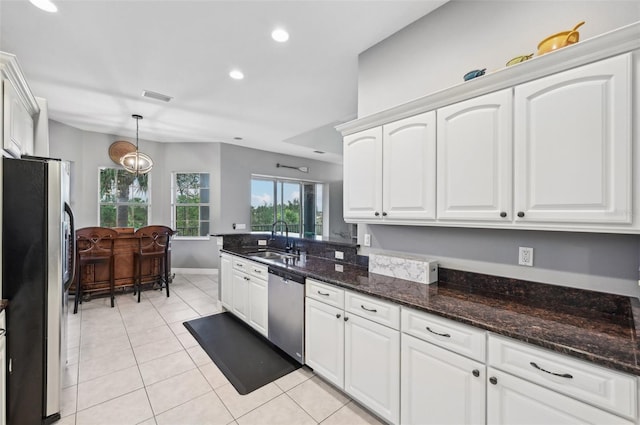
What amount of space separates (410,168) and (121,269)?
4896 mm

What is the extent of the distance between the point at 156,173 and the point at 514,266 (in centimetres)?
652

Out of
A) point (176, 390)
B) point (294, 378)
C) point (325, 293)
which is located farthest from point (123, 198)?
point (325, 293)

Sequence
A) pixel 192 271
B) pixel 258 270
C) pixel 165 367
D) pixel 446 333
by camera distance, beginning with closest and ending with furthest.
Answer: pixel 446 333, pixel 165 367, pixel 258 270, pixel 192 271

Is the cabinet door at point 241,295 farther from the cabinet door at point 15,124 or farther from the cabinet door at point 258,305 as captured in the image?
the cabinet door at point 15,124

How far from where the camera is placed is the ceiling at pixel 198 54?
6.77 feet

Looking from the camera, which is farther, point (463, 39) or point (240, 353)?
point (240, 353)

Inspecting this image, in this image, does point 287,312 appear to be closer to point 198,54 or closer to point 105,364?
point 105,364

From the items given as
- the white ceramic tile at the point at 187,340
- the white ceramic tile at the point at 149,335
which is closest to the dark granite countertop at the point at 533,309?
the white ceramic tile at the point at 187,340

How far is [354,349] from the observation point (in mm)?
1938

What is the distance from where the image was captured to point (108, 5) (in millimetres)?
2008

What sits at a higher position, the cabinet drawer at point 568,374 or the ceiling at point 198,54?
the ceiling at point 198,54

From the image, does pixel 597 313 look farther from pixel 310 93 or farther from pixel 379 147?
pixel 310 93

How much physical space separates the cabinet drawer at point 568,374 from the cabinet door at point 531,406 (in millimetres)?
29

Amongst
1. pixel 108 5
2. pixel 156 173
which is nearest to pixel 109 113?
pixel 156 173
